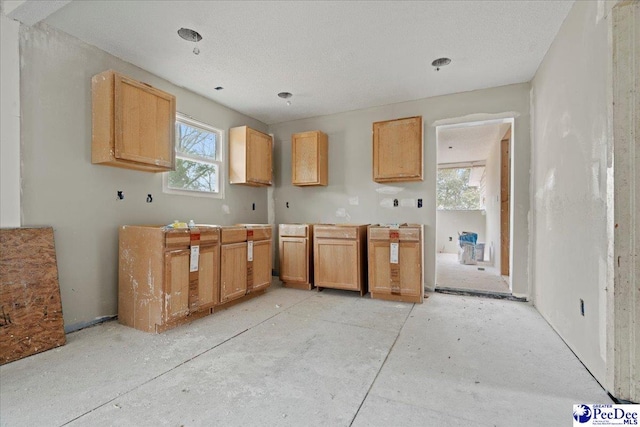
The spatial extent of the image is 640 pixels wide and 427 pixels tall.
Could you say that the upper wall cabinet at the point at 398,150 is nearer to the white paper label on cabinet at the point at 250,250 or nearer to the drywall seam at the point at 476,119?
the drywall seam at the point at 476,119

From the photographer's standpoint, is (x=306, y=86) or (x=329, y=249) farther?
(x=329, y=249)

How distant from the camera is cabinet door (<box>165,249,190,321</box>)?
261 cm

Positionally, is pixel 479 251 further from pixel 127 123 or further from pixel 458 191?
pixel 127 123

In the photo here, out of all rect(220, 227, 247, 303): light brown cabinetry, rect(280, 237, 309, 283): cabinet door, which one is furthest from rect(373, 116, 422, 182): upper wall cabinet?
rect(220, 227, 247, 303): light brown cabinetry

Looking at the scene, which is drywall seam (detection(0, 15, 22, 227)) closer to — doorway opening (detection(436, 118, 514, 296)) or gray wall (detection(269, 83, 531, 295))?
gray wall (detection(269, 83, 531, 295))

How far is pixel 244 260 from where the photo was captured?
11.6 feet

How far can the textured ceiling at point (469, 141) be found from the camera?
521 cm

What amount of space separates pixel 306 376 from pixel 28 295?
2.23 metres

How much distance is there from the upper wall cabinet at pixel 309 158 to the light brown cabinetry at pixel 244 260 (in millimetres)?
1062

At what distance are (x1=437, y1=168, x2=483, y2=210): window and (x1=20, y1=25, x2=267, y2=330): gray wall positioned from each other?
26.6 feet

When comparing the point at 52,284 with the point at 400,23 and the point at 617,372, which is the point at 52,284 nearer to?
the point at 400,23

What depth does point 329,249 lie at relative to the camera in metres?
3.97

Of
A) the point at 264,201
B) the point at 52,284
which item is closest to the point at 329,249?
the point at 264,201

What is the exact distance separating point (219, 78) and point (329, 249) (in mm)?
2553
